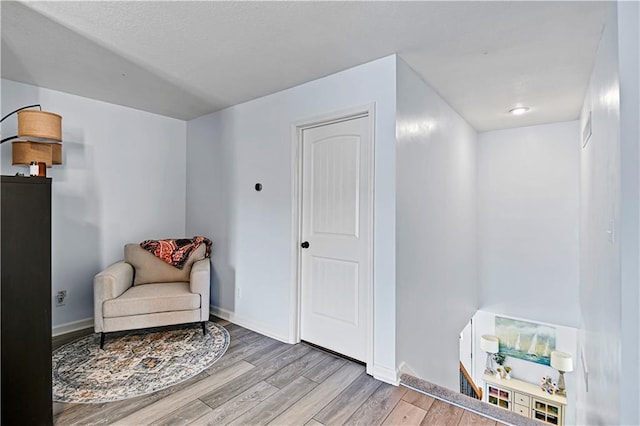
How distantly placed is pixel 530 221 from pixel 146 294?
4.81m

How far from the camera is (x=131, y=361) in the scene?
8.20 ft

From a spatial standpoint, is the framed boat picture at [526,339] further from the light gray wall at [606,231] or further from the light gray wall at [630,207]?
the light gray wall at [630,207]

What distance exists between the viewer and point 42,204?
166 centimetres

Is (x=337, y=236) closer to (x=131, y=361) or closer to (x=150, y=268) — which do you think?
(x=131, y=361)

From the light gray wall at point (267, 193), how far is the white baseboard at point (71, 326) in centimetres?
129

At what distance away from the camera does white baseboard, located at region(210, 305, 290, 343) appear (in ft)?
9.95

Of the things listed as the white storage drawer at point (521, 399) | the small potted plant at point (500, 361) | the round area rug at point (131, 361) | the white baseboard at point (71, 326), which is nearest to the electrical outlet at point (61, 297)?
the white baseboard at point (71, 326)

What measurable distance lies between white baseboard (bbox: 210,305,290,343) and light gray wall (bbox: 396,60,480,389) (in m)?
1.23

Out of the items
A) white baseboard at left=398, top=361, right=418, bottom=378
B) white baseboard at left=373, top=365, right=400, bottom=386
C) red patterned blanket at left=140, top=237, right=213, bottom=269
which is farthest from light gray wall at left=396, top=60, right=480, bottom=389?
red patterned blanket at left=140, top=237, right=213, bottom=269

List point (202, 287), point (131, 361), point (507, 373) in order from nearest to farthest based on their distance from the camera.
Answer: point (131, 361) < point (202, 287) < point (507, 373)

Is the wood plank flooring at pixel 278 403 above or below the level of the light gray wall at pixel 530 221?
below

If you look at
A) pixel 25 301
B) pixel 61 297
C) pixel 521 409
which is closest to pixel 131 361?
pixel 25 301

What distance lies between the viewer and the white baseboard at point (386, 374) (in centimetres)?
226

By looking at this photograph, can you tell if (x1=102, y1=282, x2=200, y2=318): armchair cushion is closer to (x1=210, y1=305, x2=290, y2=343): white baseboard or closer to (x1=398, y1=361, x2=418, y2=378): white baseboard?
(x1=210, y1=305, x2=290, y2=343): white baseboard
